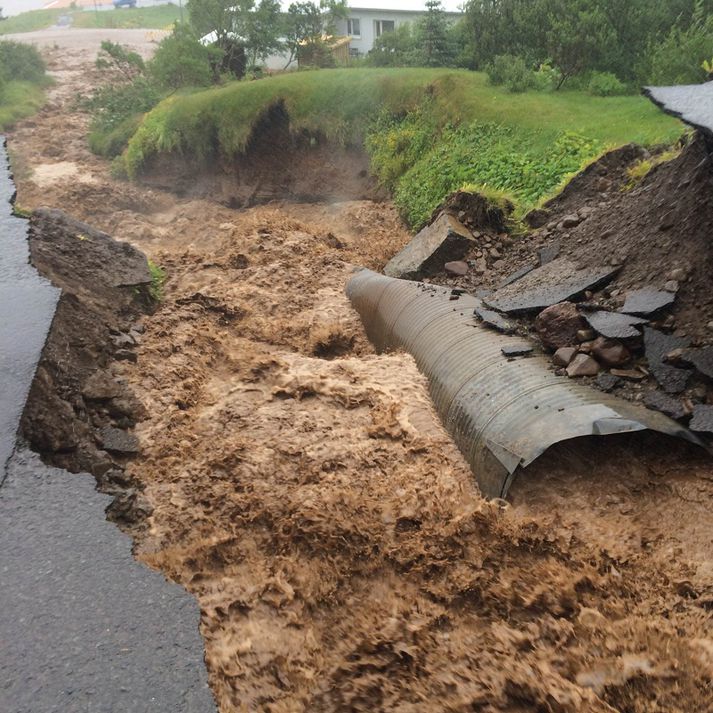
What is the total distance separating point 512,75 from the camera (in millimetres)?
13203

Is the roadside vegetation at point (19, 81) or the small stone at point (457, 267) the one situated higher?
the roadside vegetation at point (19, 81)

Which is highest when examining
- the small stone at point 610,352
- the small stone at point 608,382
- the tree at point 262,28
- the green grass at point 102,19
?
the green grass at point 102,19

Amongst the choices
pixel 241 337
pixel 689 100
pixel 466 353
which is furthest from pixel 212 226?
pixel 689 100

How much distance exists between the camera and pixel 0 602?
2498 millimetres

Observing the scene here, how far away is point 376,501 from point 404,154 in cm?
1055

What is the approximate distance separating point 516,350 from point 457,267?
3.26 meters

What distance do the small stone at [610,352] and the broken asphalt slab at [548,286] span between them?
97 centimetres

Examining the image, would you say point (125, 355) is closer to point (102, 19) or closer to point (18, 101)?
point (18, 101)

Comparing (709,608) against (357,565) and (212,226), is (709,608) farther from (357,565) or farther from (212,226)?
(212,226)

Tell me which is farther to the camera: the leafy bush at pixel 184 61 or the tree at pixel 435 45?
the leafy bush at pixel 184 61

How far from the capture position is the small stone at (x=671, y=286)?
17.2 ft

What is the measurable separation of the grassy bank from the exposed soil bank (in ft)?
1.02

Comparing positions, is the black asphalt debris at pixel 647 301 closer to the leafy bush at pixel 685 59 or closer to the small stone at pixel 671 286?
the small stone at pixel 671 286

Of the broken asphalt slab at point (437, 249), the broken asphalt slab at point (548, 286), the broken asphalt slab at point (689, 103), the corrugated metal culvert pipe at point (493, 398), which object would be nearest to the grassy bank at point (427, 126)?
the broken asphalt slab at point (437, 249)
